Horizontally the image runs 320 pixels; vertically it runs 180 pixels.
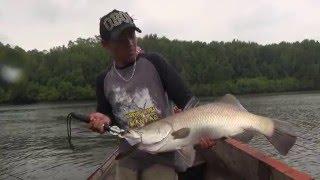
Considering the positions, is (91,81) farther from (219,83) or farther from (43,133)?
(43,133)

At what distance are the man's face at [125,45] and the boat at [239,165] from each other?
1211mm

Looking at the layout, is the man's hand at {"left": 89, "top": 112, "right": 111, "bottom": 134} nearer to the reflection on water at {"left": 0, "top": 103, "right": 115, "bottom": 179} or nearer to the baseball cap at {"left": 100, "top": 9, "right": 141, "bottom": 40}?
the baseball cap at {"left": 100, "top": 9, "right": 141, "bottom": 40}

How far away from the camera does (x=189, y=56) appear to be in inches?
5315

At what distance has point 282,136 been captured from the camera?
4.61 metres

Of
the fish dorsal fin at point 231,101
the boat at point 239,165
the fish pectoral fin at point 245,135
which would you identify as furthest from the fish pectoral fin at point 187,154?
the boat at point 239,165

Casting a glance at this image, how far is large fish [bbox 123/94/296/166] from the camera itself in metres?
4.36

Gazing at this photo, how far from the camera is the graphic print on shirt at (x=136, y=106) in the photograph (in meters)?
5.05

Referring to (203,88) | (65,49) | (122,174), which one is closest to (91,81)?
(65,49)

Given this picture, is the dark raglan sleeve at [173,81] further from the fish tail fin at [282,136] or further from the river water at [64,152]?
the river water at [64,152]

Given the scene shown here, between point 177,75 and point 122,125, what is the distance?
2.60ft

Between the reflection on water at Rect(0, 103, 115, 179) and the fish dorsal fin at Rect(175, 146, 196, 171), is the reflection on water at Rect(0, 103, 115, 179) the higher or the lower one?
the lower one

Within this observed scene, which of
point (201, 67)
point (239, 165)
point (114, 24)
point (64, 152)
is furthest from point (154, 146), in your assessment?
point (201, 67)

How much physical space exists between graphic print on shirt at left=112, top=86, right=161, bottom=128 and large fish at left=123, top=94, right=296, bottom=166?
60 centimetres

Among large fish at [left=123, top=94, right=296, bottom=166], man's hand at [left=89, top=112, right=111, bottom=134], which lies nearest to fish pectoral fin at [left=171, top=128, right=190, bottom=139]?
large fish at [left=123, top=94, right=296, bottom=166]
